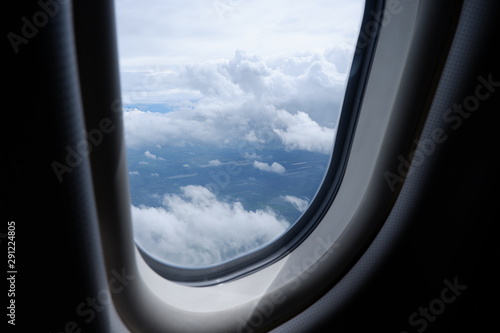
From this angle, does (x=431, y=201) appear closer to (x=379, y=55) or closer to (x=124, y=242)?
(x=379, y=55)

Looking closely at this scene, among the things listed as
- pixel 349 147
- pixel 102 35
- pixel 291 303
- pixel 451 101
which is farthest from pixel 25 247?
pixel 451 101

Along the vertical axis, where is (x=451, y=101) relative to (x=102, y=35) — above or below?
above

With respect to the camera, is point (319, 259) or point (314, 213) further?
point (314, 213)

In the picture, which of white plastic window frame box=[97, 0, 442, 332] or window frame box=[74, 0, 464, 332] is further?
white plastic window frame box=[97, 0, 442, 332]

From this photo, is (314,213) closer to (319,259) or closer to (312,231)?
(312,231)

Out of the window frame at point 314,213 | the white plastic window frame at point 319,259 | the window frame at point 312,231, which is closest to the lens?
the window frame at point 312,231

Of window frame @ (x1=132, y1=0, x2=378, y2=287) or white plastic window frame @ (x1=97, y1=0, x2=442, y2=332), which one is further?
window frame @ (x1=132, y1=0, x2=378, y2=287)

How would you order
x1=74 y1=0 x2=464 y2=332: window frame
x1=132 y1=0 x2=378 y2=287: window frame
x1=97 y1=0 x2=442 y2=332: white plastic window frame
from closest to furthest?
x1=74 y1=0 x2=464 y2=332: window frame
x1=97 y1=0 x2=442 y2=332: white plastic window frame
x1=132 y1=0 x2=378 y2=287: window frame

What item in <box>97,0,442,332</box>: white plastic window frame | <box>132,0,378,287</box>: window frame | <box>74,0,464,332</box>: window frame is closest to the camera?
<box>74,0,464,332</box>: window frame

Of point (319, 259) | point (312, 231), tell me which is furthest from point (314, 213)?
point (319, 259)

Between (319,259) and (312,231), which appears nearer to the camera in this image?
(319,259)

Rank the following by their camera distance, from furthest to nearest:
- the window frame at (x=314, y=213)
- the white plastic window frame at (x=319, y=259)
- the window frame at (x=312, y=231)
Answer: the window frame at (x=314, y=213) < the white plastic window frame at (x=319, y=259) < the window frame at (x=312, y=231)
